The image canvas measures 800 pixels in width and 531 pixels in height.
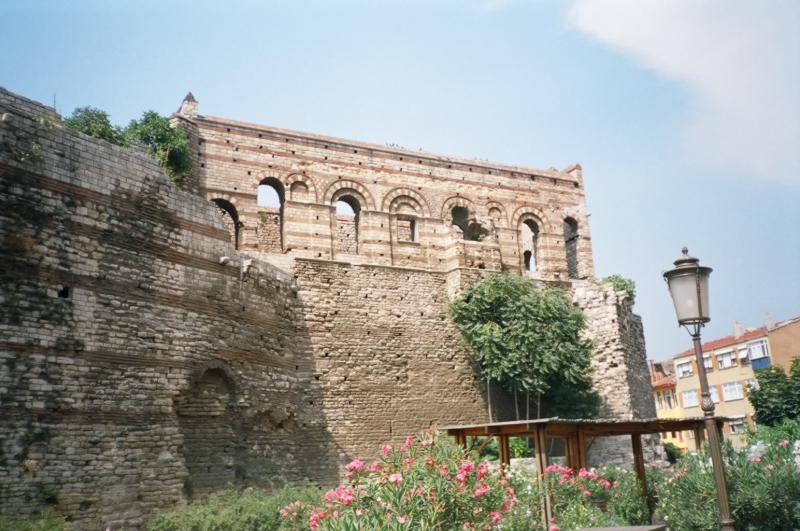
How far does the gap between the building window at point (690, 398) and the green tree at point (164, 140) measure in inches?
1161

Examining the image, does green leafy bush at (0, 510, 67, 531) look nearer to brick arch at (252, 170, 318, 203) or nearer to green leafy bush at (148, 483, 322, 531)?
green leafy bush at (148, 483, 322, 531)

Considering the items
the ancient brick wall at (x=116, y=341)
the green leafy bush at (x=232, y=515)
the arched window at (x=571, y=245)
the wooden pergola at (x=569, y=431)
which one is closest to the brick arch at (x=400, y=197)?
the arched window at (x=571, y=245)

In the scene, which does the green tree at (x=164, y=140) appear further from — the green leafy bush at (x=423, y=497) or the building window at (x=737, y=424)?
the building window at (x=737, y=424)

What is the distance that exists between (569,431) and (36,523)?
31.0ft

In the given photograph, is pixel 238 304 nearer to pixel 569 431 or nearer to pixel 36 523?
pixel 36 523

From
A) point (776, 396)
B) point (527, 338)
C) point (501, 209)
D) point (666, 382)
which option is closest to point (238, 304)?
point (527, 338)

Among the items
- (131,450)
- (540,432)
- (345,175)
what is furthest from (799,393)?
(131,450)

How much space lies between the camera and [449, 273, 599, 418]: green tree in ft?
63.4

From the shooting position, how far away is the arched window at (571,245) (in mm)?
24562

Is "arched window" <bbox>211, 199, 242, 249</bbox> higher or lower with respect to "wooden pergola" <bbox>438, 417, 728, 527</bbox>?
higher

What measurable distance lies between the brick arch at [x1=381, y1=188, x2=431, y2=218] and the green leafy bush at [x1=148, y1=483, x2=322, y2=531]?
10.8 metres

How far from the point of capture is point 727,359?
3575 centimetres

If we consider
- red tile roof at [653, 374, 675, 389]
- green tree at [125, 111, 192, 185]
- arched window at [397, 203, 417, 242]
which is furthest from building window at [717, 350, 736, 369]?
green tree at [125, 111, 192, 185]

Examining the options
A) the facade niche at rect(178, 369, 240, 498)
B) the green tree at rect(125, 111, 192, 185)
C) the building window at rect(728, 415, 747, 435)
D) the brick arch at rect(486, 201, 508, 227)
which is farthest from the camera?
the building window at rect(728, 415, 747, 435)
